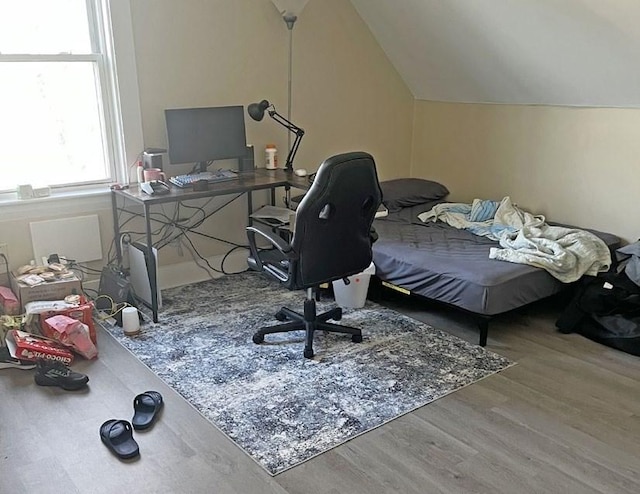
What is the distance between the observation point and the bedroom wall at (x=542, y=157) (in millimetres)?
3834

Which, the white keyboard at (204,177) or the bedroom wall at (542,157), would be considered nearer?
the white keyboard at (204,177)

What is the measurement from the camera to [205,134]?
3.79 m

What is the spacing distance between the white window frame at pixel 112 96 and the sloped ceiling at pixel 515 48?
173 cm

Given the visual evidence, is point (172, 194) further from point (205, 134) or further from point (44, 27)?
point (44, 27)

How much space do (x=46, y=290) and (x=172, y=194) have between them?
826 mm

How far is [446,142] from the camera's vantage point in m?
4.84

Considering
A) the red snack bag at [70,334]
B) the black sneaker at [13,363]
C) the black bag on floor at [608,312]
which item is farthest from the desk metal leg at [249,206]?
the black bag on floor at [608,312]

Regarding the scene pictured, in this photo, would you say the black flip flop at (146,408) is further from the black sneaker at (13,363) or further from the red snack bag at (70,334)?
the black sneaker at (13,363)

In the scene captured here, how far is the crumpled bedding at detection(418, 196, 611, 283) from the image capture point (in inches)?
132

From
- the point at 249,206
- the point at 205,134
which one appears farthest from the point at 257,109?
the point at 249,206

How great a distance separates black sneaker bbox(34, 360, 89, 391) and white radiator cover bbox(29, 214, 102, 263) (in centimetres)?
90

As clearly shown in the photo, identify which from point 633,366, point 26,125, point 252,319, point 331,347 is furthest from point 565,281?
point 26,125

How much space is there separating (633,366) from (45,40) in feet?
11.7

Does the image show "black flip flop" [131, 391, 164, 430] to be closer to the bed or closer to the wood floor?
the wood floor
